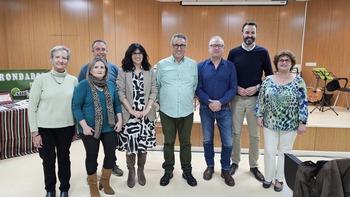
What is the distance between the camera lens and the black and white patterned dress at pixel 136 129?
2.56 meters

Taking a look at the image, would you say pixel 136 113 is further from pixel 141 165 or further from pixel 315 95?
pixel 315 95

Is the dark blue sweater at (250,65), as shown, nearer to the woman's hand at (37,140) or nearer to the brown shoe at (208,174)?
the brown shoe at (208,174)

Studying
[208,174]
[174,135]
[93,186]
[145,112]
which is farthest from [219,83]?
[93,186]

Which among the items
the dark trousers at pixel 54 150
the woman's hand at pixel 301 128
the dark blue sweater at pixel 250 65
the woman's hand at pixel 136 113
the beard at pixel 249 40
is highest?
the beard at pixel 249 40

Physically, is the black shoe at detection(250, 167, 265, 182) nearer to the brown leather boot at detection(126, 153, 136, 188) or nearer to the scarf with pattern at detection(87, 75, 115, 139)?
the brown leather boot at detection(126, 153, 136, 188)

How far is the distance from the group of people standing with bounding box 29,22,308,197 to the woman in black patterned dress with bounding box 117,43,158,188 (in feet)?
0.03

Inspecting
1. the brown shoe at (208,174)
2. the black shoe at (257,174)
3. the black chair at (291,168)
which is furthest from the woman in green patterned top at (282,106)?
the black chair at (291,168)

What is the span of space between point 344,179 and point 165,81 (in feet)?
6.06

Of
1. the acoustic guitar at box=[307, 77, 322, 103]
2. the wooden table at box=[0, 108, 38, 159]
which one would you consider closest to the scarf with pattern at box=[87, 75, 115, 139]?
the wooden table at box=[0, 108, 38, 159]

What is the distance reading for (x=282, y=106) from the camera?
2.45 metres

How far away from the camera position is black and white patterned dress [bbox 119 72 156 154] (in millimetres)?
2561

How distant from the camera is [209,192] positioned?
2.65m

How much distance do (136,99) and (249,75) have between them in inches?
51.6

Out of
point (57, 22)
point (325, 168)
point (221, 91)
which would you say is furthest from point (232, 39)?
point (325, 168)
